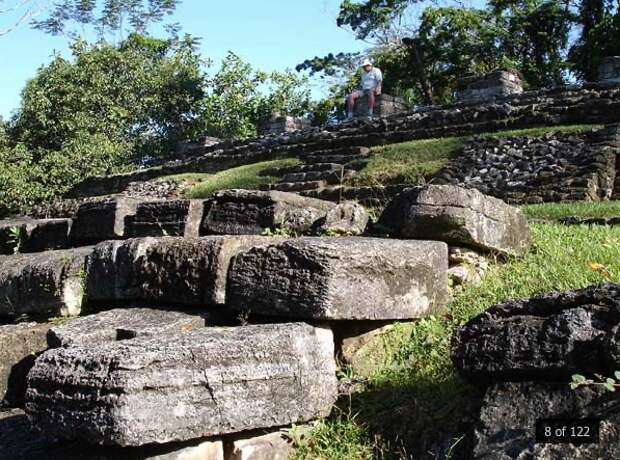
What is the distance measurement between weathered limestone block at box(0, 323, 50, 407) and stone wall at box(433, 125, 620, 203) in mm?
6429

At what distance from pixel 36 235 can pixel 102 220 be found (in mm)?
939

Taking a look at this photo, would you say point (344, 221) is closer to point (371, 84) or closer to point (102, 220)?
point (102, 220)

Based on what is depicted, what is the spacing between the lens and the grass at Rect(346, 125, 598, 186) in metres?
11.3

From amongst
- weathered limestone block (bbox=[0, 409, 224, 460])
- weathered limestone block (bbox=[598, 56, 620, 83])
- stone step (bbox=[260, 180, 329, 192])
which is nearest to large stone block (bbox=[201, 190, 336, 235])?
weathered limestone block (bbox=[0, 409, 224, 460])

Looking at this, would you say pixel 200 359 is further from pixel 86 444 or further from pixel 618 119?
pixel 618 119

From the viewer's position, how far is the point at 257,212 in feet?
16.8

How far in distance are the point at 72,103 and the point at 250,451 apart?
22.0 metres

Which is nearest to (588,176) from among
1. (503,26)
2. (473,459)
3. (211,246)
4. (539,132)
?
(539,132)

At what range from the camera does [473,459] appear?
2.86 meters

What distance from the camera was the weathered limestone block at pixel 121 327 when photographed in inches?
152

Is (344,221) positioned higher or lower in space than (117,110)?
lower

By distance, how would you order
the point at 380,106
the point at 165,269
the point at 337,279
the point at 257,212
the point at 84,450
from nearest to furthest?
the point at 84,450 → the point at 337,279 → the point at 165,269 → the point at 257,212 → the point at 380,106

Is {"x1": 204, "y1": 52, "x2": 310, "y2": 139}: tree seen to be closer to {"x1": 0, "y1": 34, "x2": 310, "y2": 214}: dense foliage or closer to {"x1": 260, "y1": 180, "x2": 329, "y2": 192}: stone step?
{"x1": 0, "y1": 34, "x2": 310, "y2": 214}: dense foliage

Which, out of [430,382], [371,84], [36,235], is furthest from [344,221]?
[371,84]
